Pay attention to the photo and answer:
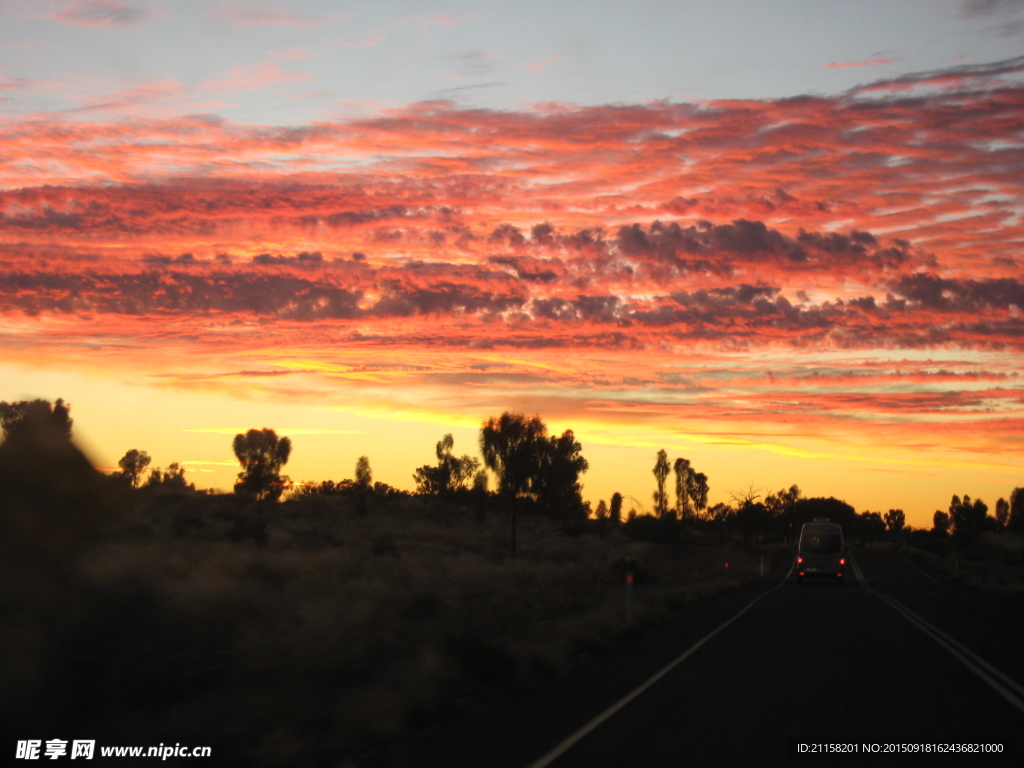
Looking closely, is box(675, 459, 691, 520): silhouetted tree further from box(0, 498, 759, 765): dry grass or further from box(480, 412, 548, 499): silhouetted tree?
box(0, 498, 759, 765): dry grass

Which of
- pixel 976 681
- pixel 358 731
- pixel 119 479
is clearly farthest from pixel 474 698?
pixel 119 479

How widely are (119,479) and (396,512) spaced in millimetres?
67830

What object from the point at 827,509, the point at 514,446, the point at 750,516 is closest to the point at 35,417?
the point at 514,446

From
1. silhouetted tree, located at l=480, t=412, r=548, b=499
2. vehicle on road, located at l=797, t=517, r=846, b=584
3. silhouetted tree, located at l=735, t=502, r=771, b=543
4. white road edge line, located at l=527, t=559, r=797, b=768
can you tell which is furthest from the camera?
silhouetted tree, located at l=735, t=502, r=771, b=543

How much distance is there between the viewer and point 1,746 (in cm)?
688

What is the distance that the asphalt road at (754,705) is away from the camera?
757 centimetres

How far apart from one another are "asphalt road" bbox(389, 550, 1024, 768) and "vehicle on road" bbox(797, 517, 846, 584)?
858 inches

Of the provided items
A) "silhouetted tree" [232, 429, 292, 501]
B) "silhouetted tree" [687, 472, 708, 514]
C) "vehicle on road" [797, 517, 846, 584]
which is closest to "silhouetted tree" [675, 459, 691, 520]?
"silhouetted tree" [687, 472, 708, 514]

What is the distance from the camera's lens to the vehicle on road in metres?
38.8

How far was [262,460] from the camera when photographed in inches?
3816

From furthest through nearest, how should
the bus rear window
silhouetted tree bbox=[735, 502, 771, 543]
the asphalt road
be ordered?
1. silhouetted tree bbox=[735, 502, 771, 543]
2. the bus rear window
3. the asphalt road

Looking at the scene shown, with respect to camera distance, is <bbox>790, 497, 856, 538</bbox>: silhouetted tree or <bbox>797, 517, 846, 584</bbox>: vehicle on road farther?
<bbox>790, 497, 856, 538</bbox>: silhouetted tree

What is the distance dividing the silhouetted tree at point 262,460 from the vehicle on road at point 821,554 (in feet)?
201

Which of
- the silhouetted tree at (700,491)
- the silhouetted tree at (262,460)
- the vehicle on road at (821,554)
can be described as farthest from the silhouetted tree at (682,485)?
the vehicle on road at (821,554)
